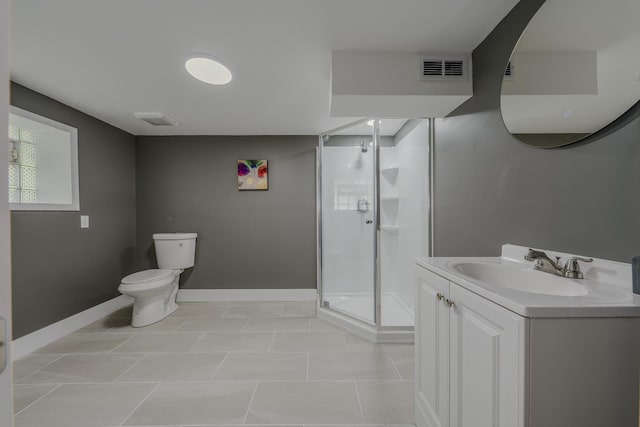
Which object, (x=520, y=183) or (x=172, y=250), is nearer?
(x=520, y=183)

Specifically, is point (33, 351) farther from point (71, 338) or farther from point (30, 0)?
point (30, 0)

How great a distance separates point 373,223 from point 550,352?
1879 mm

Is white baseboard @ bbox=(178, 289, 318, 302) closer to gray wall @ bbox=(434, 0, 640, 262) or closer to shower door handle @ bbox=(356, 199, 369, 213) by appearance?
shower door handle @ bbox=(356, 199, 369, 213)

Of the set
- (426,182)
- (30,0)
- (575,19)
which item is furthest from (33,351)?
(575,19)

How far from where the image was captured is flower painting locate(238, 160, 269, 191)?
3363 mm

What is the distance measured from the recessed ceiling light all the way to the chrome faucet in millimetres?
2128

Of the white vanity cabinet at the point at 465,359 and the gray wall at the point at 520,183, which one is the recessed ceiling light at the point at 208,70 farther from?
the white vanity cabinet at the point at 465,359

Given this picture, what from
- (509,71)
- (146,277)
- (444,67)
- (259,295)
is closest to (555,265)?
(509,71)

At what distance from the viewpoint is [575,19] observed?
1034 mm

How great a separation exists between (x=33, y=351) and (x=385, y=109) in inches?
132

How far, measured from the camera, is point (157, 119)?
277cm

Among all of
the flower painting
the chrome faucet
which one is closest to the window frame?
the flower painting

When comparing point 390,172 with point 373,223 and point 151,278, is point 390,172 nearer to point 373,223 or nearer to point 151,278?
point 373,223

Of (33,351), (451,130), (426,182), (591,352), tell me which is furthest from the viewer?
(426,182)
